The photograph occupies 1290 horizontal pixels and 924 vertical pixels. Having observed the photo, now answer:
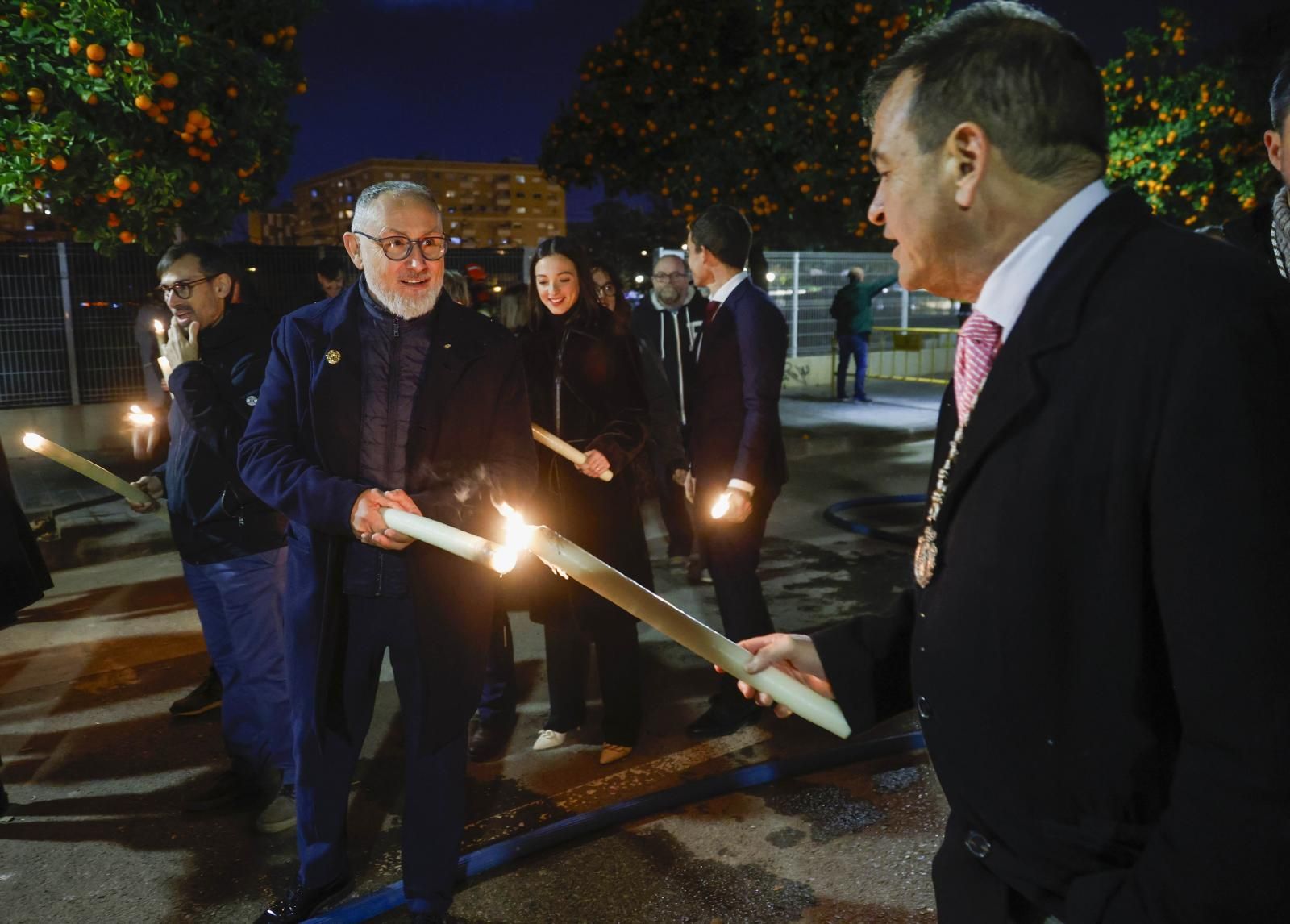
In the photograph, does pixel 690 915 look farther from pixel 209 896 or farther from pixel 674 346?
pixel 674 346

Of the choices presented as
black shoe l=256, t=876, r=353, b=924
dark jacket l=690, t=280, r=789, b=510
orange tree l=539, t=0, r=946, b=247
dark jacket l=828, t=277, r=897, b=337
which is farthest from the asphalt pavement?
orange tree l=539, t=0, r=946, b=247

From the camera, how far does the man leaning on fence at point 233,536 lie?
360 cm

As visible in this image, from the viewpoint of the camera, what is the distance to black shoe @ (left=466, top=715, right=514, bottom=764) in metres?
4.18

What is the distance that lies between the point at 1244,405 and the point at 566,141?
1836 cm

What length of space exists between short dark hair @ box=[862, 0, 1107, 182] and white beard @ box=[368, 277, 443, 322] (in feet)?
6.37

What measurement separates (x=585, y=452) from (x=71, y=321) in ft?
33.6

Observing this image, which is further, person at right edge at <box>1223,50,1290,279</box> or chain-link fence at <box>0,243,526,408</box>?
chain-link fence at <box>0,243,526,408</box>

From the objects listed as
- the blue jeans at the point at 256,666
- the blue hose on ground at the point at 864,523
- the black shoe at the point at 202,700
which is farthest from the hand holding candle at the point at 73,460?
the blue hose on ground at the point at 864,523

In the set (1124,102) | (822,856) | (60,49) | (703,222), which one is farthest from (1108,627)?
(1124,102)

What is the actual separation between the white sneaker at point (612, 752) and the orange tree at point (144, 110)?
5.70 m

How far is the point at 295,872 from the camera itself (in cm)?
331

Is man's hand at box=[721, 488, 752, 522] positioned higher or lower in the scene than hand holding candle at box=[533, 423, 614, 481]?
lower

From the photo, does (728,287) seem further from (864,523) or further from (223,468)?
(864,523)

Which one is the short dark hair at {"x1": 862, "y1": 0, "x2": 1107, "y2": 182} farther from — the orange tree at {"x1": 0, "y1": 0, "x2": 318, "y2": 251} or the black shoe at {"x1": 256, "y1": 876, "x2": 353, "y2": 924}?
the orange tree at {"x1": 0, "y1": 0, "x2": 318, "y2": 251}
